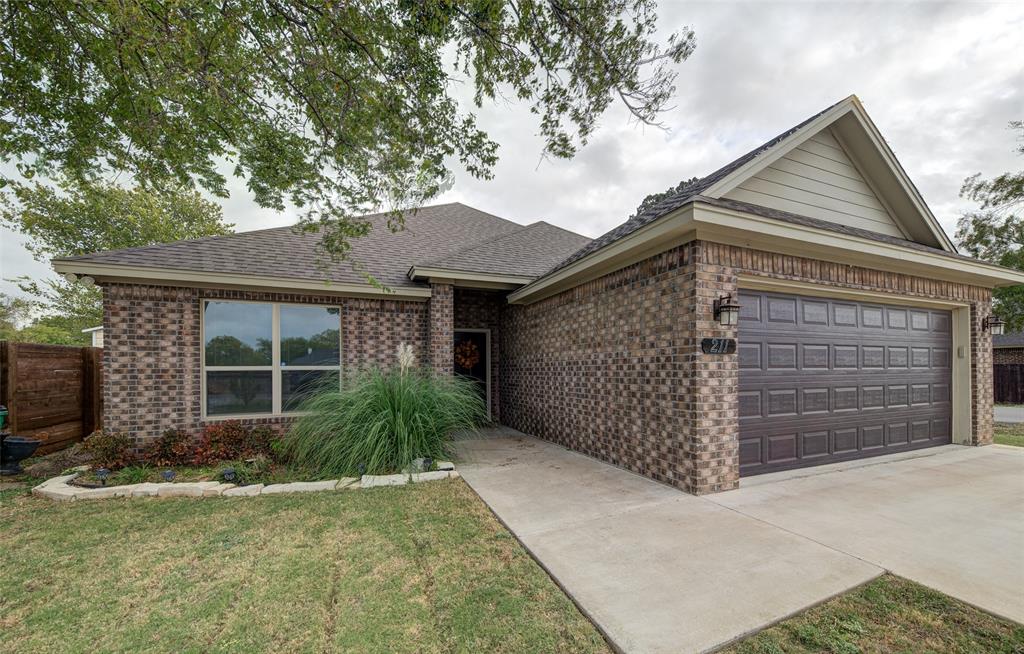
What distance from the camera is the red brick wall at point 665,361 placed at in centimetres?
428

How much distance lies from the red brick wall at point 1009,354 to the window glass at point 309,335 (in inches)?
1053

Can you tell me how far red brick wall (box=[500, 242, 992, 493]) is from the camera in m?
4.28

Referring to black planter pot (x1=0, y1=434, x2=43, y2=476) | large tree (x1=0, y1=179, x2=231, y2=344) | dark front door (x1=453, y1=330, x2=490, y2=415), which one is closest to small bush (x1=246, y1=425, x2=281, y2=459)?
black planter pot (x1=0, y1=434, x2=43, y2=476)

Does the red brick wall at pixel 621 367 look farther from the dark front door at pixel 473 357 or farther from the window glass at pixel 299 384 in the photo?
the window glass at pixel 299 384

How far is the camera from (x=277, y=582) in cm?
271

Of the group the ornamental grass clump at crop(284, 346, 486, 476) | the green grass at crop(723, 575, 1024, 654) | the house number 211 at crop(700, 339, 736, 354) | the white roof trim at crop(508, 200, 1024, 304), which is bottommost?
the green grass at crop(723, 575, 1024, 654)

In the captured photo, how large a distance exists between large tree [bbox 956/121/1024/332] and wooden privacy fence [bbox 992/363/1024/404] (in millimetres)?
1882

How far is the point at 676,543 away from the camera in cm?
313

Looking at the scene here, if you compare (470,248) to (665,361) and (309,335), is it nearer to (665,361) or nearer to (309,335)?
(309,335)

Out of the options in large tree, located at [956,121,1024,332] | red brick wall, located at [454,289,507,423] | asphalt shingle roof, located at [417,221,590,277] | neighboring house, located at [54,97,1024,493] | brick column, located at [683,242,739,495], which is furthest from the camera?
large tree, located at [956,121,1024,332]

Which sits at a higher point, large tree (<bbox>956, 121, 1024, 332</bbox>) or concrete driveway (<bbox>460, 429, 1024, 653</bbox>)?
large tree (<bbox>956, 121, 1024, 332</bbox>)

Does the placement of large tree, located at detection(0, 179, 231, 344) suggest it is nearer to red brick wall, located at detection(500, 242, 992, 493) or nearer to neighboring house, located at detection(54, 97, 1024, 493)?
neighboring house, located at detection(54, 97, 1024, 493)

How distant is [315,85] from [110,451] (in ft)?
18.1

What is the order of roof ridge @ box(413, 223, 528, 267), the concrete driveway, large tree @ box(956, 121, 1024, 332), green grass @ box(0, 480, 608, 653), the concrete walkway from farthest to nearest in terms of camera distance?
large tree @ box(956, 121, 1024, 332), the concrete walkway, roof ridge @ box(413, 223, 528, 267), the concrete driveway, green grass @ box(0, 480, 608, 653)
